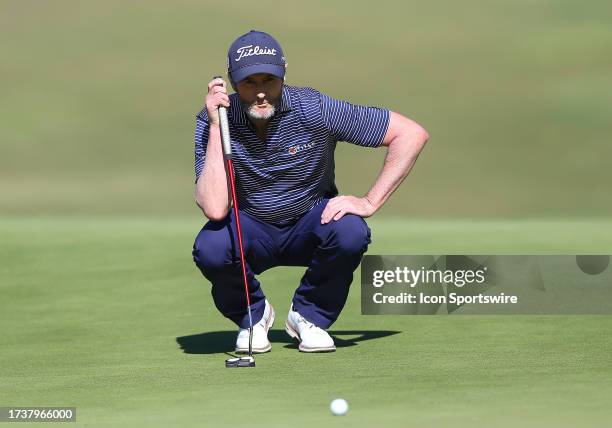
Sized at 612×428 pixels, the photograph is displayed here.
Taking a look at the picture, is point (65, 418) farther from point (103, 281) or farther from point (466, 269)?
point (103, 281)

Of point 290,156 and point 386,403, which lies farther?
point 290,156

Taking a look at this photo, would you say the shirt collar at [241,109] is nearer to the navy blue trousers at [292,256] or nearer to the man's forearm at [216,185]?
the man's forearm at [216,185]

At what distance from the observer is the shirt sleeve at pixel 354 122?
577 cm

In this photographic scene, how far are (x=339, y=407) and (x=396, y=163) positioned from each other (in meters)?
2.04

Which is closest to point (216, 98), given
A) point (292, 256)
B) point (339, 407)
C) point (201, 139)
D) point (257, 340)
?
point (201, 139)

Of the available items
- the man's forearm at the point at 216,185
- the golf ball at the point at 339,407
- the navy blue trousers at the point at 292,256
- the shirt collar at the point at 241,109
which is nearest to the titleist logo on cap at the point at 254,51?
the shirt collar at the point at 241,109

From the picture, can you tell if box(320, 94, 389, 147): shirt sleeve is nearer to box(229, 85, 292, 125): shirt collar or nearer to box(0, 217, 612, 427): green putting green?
box(229, 85, 292, 125): shirt collar

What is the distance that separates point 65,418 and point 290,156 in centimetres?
195

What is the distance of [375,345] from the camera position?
5992 mm

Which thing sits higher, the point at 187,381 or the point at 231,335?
the point at 231,335

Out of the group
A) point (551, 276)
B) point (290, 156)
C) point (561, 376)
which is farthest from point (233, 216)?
point (551, 276)

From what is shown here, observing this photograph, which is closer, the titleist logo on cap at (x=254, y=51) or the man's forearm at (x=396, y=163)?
the titleist logo on cap at (x=254, y=51)

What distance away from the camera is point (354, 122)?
5.80 meters

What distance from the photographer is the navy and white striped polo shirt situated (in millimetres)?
5734
